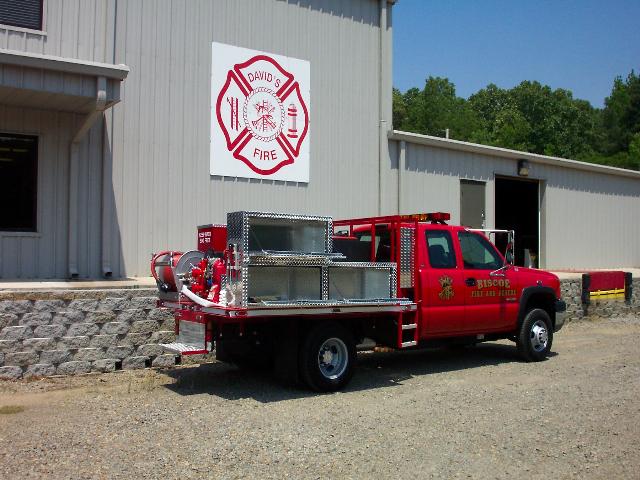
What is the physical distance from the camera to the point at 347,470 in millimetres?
5453

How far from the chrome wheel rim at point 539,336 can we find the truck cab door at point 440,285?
164cm

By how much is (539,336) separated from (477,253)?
6.06ft

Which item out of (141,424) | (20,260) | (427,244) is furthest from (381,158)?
(141,424)

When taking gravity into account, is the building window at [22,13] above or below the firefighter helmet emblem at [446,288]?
above

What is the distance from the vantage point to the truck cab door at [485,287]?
9.99 m

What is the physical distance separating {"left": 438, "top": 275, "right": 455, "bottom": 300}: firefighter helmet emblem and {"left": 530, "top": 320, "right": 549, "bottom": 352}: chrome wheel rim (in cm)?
197

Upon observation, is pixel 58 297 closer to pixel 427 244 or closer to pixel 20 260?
pixel 20 260

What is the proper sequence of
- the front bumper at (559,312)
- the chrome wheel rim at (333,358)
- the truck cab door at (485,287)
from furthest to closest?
the front bumper at (559,312) < the truck cab door at (485,287) < the chrome wheel rim at (333,358)

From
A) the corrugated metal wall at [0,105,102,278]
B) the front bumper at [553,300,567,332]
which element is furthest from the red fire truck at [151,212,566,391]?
the corrugated metal wall at [0,105,102,278]

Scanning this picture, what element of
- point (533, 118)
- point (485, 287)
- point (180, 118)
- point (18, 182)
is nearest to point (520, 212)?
point (485, 287)

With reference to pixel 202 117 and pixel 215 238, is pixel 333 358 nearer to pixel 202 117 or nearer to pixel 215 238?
pixel 215 238

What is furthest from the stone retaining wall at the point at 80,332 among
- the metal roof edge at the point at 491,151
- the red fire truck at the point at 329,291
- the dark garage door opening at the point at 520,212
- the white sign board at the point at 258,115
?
the dark garage door opening at the point at 520,212

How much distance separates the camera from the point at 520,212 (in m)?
20.2

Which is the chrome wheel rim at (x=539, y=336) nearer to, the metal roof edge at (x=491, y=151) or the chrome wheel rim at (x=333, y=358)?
the chrome wheel rim at (x=333, y=358)
